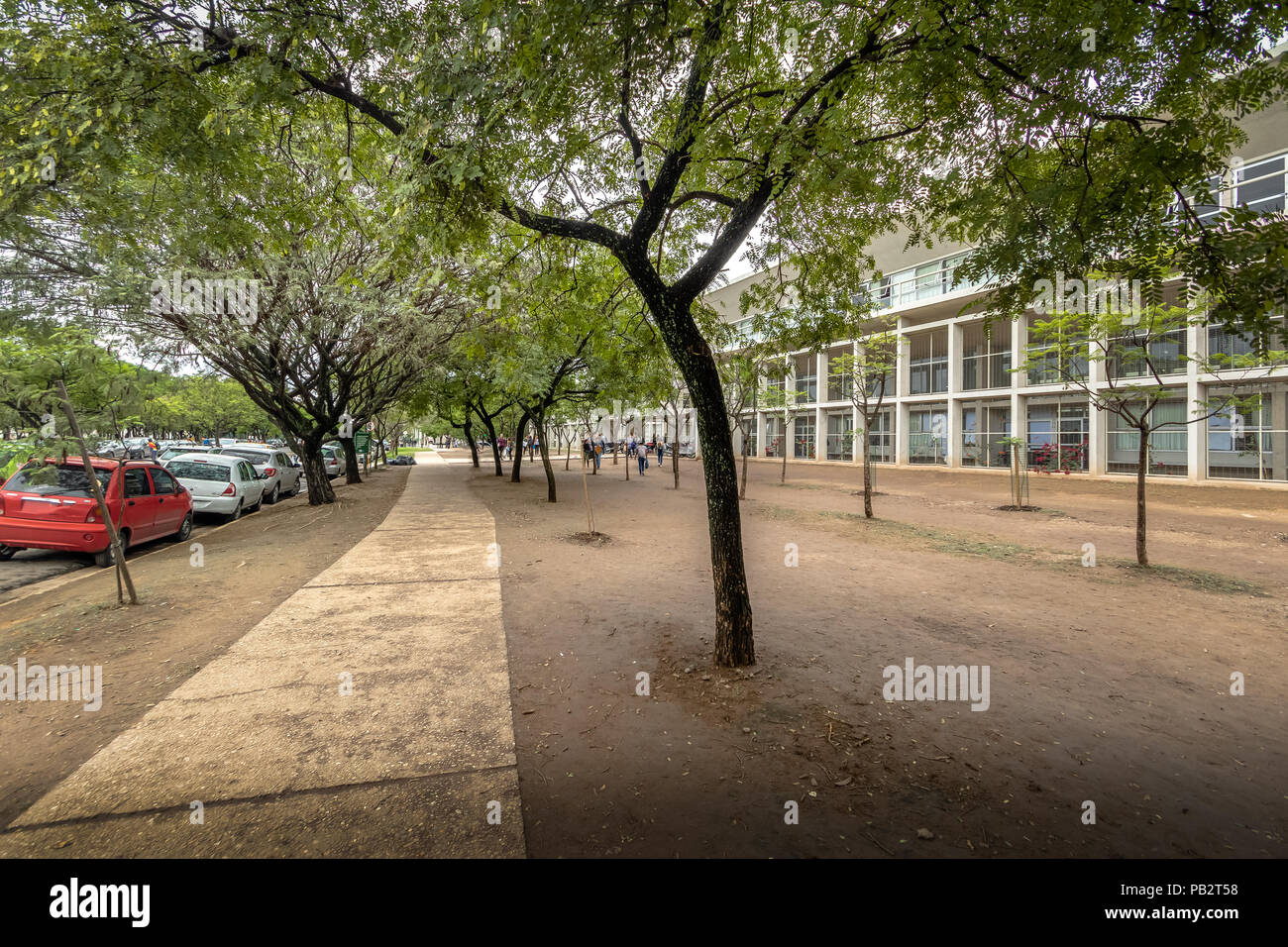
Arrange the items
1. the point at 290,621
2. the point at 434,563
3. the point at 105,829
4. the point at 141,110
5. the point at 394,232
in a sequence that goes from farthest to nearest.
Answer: the point at 434,563
the point at 290,621
the point at 394,232
the point at 141,110
the point at 105,829

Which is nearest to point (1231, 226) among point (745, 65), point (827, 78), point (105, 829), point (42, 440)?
point (827, 78)

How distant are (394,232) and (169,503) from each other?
30.1 ft

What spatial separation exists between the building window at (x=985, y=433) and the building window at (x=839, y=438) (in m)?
7.49

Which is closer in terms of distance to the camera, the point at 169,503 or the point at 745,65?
the point at 745,65

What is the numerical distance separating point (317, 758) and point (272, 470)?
19.4 m

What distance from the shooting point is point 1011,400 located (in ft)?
97.7

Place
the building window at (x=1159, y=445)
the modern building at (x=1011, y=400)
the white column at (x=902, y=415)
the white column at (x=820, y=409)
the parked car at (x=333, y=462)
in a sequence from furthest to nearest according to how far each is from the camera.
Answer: the white column at (x=820, y=409)
the white column at (x=902, y=415)
the parked car at (x=333, y=462)
the building window at (x=1159, y=445)
the modern building at (x=1011, y=400)

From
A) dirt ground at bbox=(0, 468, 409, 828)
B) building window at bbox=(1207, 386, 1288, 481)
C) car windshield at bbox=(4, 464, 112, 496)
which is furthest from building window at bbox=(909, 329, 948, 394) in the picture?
car windshield at bbox=(4, 464, 112, 496)

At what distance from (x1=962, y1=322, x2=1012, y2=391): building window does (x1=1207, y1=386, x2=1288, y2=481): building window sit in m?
9.21

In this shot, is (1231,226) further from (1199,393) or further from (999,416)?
(999,416)

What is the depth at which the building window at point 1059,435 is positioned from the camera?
27.3m

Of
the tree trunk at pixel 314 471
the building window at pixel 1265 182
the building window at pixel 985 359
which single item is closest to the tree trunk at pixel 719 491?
the tree trunk at pixel 314 471

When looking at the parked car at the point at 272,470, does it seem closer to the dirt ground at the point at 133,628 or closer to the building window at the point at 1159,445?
the dirt ground at the point at 133,628

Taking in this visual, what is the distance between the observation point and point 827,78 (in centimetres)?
398
